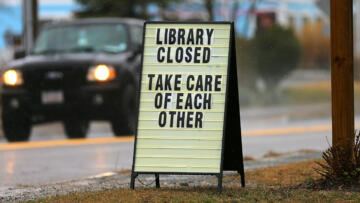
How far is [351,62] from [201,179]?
215cm

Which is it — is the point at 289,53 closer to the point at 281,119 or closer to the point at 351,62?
the point at 281,119

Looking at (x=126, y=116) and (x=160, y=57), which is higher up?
(x=160, y=57)

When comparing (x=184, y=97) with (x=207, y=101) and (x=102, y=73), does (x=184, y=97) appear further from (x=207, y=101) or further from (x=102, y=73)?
(x=102, y=73)

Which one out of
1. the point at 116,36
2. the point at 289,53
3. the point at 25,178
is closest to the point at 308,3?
the point at 289,53

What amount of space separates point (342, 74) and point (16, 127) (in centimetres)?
880

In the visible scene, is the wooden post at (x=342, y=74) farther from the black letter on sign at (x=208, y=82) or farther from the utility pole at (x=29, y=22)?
the utility pole at (x=29, y=22)

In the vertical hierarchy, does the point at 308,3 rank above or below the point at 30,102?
above

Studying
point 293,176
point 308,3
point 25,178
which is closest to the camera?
point 293,176

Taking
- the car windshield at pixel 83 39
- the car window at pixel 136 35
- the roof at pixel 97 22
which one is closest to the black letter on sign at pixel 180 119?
the car windshield at pixel 83 39

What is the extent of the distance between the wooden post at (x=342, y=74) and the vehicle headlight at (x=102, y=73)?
7.46 metres

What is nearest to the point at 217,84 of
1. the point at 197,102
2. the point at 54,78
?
the point at 197,102

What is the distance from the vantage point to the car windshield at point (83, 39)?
15305 millimetres

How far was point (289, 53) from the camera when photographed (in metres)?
32.3

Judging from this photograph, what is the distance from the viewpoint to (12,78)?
14.8 meters
